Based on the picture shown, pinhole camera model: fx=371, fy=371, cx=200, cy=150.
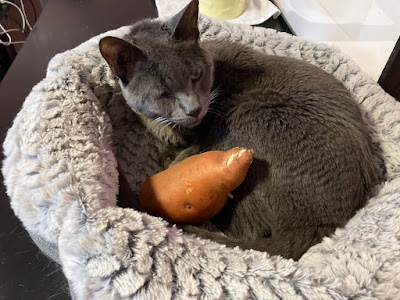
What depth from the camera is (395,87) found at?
116 cm

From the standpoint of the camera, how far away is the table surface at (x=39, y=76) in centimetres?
93

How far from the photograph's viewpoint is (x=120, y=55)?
0.89m

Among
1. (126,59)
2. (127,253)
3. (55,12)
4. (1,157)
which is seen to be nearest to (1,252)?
(1,157)

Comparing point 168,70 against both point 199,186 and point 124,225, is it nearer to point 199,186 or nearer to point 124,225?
point 199,186

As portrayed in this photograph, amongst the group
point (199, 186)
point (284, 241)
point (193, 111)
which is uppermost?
point (193, 111)

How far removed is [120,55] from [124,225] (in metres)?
0.41

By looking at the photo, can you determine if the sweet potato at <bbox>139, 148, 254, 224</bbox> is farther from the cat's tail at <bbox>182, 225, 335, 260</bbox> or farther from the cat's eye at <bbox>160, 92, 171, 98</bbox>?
the cat's eye at <bbox>160, 92, 171, 98</bbox>

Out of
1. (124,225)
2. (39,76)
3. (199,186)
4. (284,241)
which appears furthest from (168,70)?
(39,76)

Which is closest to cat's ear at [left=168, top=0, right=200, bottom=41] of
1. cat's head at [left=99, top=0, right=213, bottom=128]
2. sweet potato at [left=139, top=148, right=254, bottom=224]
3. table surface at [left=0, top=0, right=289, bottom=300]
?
cat's head at [left=99, top=0, right=213, bottom=128]

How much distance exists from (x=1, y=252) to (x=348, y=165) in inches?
36.1

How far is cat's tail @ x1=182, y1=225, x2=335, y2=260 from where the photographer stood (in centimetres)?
88

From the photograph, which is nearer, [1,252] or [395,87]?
[1,252]

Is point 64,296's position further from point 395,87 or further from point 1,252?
point 395,87

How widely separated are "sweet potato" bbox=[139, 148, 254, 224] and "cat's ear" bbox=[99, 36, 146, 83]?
11.3 inches
